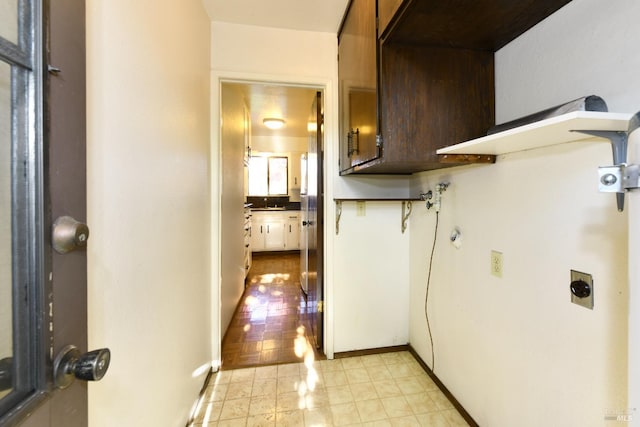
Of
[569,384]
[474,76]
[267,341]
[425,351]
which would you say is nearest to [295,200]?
[267,341]

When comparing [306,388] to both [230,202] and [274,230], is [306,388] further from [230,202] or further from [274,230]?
[274,230]

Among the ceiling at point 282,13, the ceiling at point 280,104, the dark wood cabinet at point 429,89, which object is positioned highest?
the ceiling at point 280,104

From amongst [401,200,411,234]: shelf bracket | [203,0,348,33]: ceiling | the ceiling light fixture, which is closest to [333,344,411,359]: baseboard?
[401,200,411,234]: shelf bracket

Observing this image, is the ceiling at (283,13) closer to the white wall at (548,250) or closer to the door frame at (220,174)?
the door frame at (220,174)

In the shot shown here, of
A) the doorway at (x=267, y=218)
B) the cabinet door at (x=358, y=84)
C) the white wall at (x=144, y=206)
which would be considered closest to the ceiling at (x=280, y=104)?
Result: the doorway at (x=267, y=218)

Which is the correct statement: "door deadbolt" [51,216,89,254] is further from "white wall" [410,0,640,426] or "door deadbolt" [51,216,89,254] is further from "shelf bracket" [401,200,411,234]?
"shelf bracket" [401,200,411,234]

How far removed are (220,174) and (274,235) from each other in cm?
364

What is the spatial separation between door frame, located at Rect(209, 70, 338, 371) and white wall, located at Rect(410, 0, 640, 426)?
0.88 m

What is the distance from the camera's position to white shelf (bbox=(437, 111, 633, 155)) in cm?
68

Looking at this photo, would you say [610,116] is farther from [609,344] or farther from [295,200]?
[295,200]

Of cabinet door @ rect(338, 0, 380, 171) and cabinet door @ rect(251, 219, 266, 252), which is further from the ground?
cabinet door @ rect(338, 0, 380, 171)

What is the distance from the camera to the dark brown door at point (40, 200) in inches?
16.7

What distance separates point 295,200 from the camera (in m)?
5.89

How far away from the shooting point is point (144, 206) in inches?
38.5
